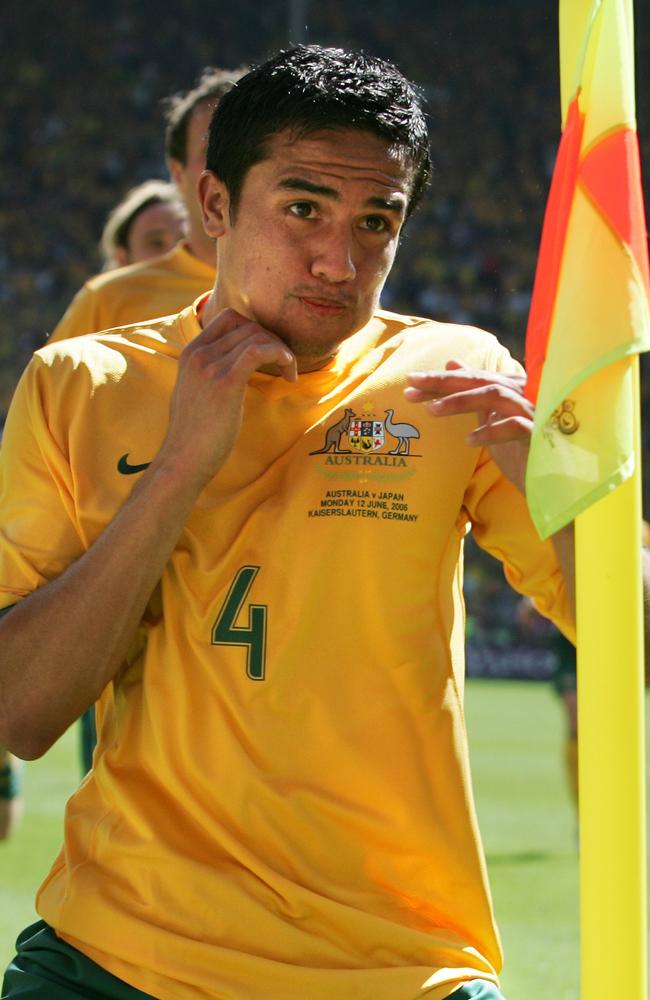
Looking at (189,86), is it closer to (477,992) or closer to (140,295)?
(140,295)

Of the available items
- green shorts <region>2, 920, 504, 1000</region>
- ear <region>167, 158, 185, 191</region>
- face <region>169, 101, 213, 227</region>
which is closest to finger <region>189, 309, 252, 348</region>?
green shorts <region>2, 920, 504, 1000</region>

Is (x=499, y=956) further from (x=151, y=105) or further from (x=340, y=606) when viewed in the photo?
(x=151, y=105)

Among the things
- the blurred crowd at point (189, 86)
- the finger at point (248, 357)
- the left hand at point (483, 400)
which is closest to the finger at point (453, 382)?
the left hand at point (483, 400)

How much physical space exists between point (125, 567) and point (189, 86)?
907 inches

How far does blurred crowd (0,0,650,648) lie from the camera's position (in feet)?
68.2

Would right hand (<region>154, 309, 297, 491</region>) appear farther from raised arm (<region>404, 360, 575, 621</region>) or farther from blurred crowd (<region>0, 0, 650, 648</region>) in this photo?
blurred crowd (<region>0, 0, 650, 648</region>)

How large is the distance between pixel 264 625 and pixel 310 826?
0.26 meters

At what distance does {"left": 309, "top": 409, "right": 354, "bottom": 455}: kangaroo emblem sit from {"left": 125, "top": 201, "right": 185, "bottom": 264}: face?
13.5 ft

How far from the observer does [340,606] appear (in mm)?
2082

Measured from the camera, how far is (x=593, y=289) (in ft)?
4.87

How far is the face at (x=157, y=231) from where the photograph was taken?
6188mm

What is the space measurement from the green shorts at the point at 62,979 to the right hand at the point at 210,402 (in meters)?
0.60

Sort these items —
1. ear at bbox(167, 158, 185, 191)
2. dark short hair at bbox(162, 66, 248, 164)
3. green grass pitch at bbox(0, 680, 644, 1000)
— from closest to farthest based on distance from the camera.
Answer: dark short hair at bbox(162, 66, 248, 164), ear at bbox(167, 158, 185, 191), green grass pitch at bbox(0, 680, 644, 1000)

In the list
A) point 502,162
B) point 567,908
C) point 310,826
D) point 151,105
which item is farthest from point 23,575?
point 151,105
